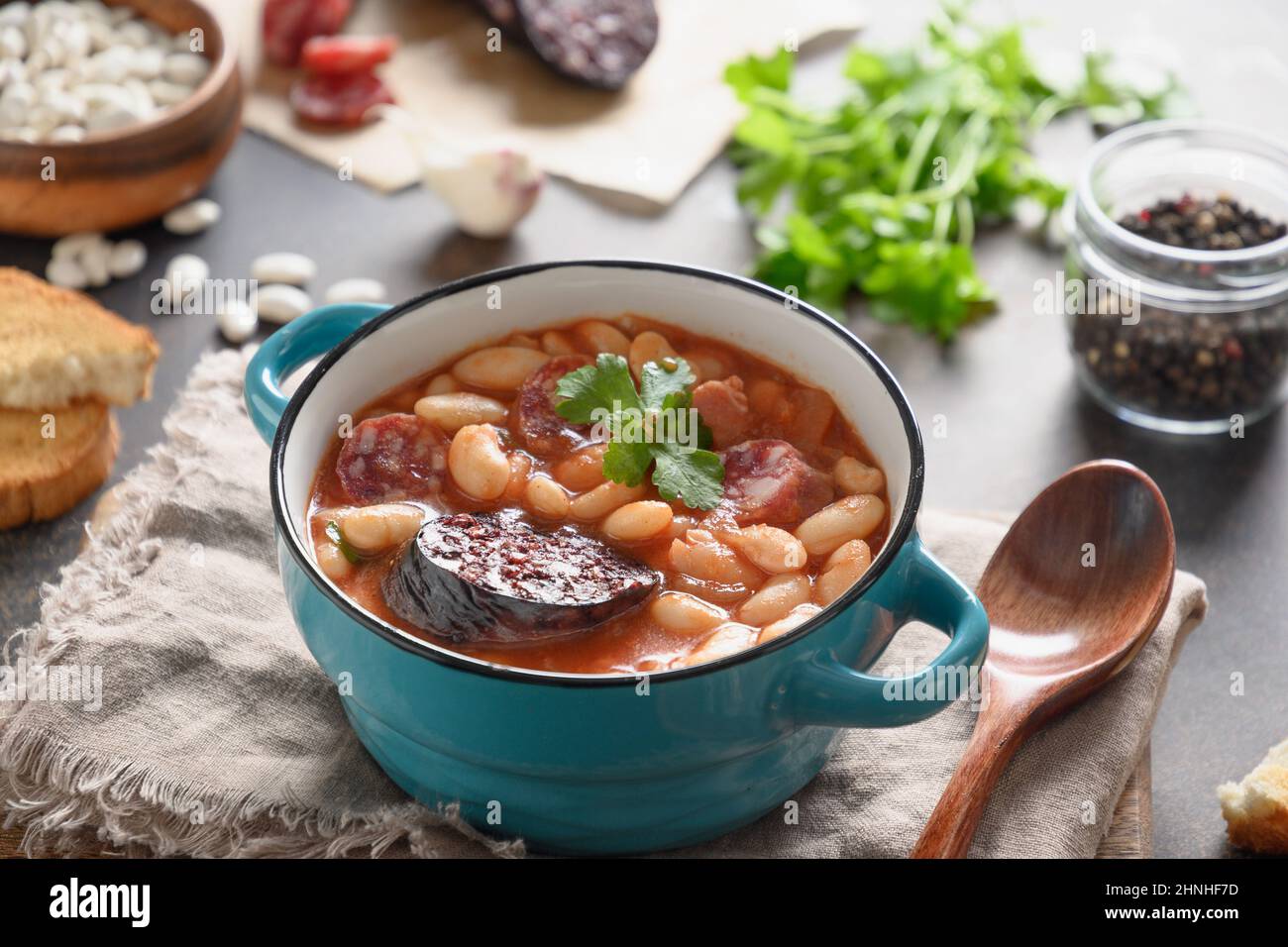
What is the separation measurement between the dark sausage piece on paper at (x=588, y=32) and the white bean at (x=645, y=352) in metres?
1.68

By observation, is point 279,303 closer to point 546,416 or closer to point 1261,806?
point 546,416

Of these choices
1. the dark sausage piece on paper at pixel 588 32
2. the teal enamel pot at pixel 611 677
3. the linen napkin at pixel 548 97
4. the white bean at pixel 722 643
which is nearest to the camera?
the teal enamel pot at pixel 611 677

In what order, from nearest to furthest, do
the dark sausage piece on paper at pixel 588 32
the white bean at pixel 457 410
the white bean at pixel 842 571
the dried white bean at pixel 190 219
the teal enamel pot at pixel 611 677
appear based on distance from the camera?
the teal enamel pot at pixel 611 677, the white bean at pixel 842 571, the white bean at pixel 457 410, the dried white bean at pixel 190 219, the dark sausage piece on paper at pixel 588 32

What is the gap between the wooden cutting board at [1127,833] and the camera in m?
2.05

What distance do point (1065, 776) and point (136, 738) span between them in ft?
4.29

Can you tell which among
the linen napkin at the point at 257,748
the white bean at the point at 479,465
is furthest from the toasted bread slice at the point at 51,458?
the white bean at the point at 479,465

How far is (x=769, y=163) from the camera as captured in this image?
11.3 feet

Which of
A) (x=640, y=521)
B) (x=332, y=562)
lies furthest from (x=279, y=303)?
(x=640, y=521)

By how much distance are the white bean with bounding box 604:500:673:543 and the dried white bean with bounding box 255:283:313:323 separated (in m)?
1.35

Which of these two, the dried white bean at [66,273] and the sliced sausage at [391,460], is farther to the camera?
the dried white bean at [66,273]

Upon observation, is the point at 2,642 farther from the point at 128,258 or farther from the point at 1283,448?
the point at 1283,448

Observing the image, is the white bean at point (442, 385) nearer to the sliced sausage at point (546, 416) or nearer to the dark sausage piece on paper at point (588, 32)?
the sliced sausage at point (546, 416)

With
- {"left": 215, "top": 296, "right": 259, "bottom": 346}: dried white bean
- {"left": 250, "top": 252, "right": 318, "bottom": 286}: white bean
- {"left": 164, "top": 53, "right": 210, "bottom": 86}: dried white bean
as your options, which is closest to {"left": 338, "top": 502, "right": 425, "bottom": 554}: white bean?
{"left": 215, "top": 296, "right": 259, "bottom": 346}: dried white bean

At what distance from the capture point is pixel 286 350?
222 cm
